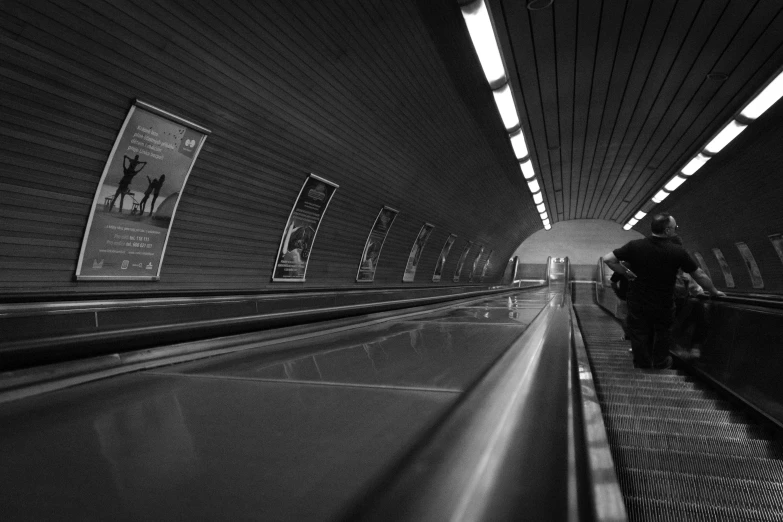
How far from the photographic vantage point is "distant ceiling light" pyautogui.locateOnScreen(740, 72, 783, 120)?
854 cm

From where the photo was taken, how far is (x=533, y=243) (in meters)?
31.8

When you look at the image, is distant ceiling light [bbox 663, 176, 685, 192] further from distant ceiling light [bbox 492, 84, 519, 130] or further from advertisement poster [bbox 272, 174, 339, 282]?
advertisement poster [bbox 272, 174, 339, 282]

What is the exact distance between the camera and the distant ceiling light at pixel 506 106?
8.77m

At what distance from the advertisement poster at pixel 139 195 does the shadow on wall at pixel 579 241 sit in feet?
85.1

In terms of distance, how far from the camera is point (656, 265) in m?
4.38

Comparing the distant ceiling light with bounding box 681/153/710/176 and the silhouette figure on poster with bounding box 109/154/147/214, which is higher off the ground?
the distant ceiling light with bounding box 681/153/710/176

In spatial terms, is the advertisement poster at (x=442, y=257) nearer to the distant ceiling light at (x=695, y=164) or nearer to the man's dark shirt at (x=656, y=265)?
the distant ceiling light at (x=695, y=164)

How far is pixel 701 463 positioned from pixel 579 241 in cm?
2981

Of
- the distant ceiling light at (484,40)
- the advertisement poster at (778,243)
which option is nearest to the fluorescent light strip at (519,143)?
the distant ceiling light at (484,40)

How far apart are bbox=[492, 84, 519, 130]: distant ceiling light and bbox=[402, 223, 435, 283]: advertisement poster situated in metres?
5.05

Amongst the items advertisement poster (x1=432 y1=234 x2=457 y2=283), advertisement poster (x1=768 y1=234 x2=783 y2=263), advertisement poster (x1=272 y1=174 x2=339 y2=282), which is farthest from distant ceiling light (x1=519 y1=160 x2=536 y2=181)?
advertisement poster (x1=768 y1=234 x2=783 y2=263)

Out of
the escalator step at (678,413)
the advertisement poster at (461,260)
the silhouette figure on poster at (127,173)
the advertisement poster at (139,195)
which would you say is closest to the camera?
the escalator step at (678,413)

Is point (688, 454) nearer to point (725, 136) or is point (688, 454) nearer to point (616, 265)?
point (616, 265)

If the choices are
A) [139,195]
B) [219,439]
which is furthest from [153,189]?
[219,439]
